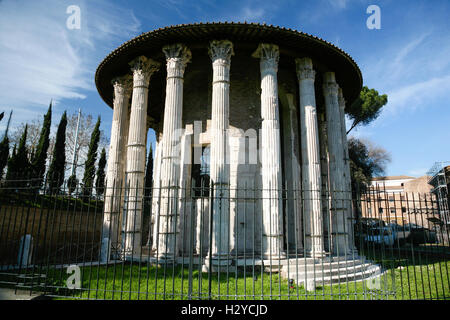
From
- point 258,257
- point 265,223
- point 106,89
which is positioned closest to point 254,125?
point 265,223

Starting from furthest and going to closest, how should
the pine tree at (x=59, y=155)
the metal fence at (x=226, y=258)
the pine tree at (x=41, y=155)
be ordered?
1. the pine tree at (x=59, y=155)
2. the pine tree at (x=41, y=155)
3. the metal fence at (x=226, y=258)

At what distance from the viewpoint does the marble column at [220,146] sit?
8.68 metres

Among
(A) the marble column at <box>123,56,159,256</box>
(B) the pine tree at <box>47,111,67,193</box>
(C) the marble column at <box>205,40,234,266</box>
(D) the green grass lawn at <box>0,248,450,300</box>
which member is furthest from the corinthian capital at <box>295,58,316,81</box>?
Answer: (B) the pine tree at <box>47,111,67,193</box>

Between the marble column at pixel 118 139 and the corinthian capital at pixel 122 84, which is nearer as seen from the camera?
the marble column at pixel 118 139

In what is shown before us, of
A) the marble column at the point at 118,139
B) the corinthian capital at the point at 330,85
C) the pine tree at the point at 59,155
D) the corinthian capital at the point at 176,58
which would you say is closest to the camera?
the corinthian capital at the point at 176,58

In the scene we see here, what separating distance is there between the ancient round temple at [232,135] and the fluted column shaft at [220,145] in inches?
1.2

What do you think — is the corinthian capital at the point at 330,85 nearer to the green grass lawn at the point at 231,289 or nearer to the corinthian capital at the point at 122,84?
the green grass lawn at the point at 231,289

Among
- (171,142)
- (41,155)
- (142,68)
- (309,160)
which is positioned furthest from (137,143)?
(41,155)

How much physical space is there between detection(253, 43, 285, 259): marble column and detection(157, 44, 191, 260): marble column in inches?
103

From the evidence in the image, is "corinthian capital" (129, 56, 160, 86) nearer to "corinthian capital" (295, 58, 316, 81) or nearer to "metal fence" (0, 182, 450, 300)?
"metal fence" (0, 182, 450, 300)

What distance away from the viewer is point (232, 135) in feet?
36.3

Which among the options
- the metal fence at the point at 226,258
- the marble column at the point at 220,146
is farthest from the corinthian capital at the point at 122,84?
the metal fence at the point at 226,258

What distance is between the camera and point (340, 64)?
1169cm
